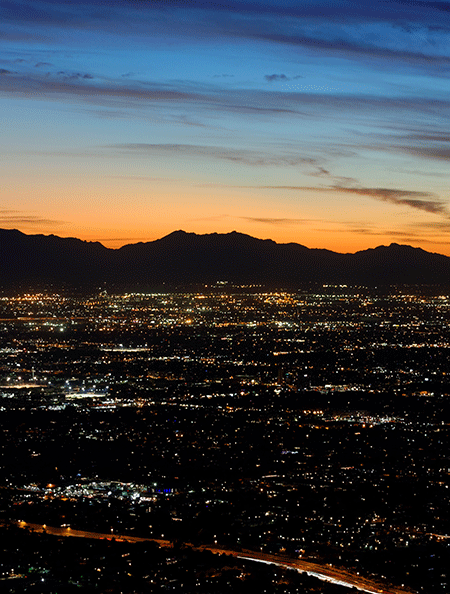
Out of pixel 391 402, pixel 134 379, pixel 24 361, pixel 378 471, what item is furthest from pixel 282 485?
pixel 24 361

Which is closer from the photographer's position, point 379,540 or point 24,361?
point 379,540

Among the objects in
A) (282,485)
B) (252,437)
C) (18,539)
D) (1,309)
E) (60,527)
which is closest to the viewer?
(18,539)

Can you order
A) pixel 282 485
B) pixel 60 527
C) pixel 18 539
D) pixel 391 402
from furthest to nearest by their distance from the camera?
1. pixel 391 402
2. pixel 282 485
3. pixel 60 527
4. pixel 18 539

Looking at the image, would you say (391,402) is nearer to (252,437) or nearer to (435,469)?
(252,437)

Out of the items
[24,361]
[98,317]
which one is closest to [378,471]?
[24,361]

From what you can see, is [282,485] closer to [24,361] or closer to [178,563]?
[178,563]

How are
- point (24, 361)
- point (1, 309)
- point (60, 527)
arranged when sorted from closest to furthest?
point (60, 527) < point (24, 361) < point (1, 309)
